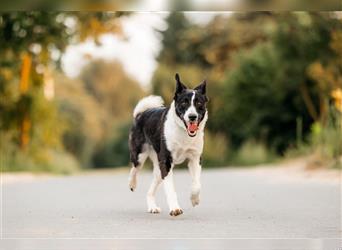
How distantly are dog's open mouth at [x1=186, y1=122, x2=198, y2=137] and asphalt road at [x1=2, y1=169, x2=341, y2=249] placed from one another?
997 millimetres

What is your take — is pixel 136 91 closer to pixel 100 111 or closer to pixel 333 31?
pixel 100 111

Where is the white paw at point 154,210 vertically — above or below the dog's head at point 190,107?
below

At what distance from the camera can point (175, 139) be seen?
10.3 m

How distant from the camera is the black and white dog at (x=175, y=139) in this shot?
9.97 metres

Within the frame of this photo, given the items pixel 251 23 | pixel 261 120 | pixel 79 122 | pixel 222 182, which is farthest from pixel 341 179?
pixel 79 122

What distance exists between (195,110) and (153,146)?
4.54 feet

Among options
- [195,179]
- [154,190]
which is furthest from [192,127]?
[154,190]

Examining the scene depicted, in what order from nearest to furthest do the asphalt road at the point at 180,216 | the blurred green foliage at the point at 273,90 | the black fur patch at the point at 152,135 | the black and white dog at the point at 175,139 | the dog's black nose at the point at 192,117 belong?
1. the asphalt road at the point at 180,216
2. the dog's black nose at the point at 192,117
3. the black and white dog at the point at 175,139
4. the black fur patch at the point at 152,135
5. the blurred green foliage at the point at 273,90

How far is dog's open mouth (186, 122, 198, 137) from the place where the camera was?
1001 cm

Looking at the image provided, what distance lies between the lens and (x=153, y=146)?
36.4 feet

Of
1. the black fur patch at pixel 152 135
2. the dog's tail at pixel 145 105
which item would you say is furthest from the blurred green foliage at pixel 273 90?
the black fur patch at pixel 152 135

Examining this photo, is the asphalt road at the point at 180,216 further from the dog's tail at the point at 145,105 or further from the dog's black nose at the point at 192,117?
the dog's tail at the point at 145,105

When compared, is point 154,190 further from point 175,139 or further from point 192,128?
point 192,128

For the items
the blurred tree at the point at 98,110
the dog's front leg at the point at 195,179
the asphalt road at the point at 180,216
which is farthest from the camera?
the blurred tree at the point at 98,110
